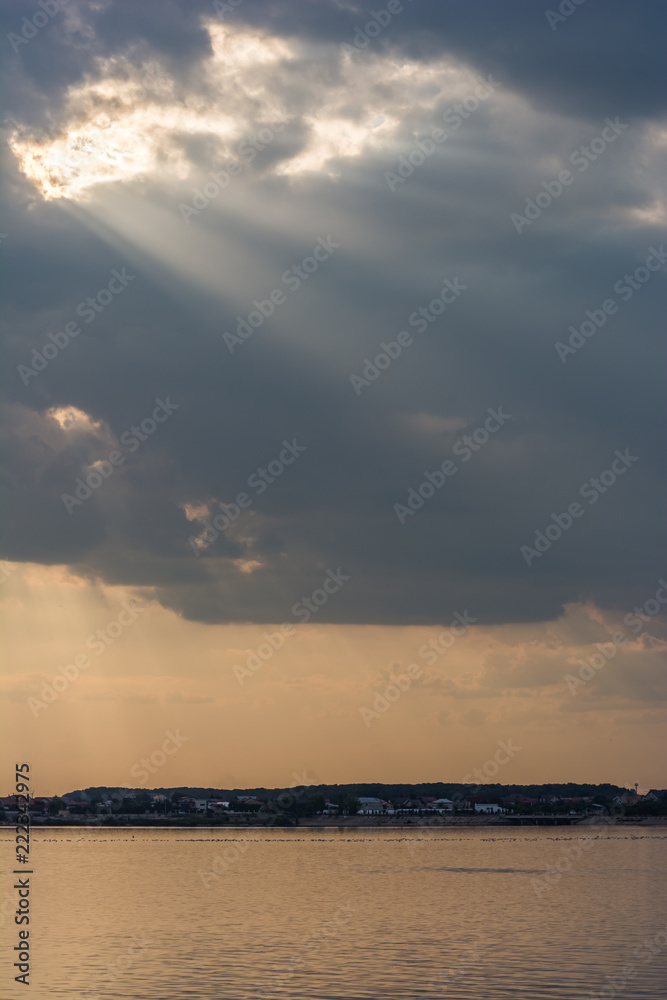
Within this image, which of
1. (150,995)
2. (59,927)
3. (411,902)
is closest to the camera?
(150,995)

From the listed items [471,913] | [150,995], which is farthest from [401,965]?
[471,913]

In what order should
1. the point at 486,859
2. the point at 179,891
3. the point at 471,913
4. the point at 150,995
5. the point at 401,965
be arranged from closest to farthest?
the point at 150,995 < the point at 401,965 < the point at 471,913 < the point at 179,891 < the point at 486,859

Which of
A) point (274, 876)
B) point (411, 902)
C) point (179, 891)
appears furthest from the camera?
point (274, 876)

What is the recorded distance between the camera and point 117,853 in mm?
194375

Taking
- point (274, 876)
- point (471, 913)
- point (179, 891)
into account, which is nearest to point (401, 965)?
point (471, 913)

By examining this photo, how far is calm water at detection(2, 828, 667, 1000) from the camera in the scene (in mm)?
53062

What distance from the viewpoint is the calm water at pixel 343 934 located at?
53.1m

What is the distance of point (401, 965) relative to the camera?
58469 millimetres

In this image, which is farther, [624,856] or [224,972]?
[624,856]

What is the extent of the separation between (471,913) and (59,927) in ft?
100

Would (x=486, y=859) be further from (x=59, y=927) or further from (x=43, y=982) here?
(x=43, y=982)

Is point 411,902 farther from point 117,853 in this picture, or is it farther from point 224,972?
point 117,853

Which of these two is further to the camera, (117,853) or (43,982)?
(117,853)

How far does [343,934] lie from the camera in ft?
235
